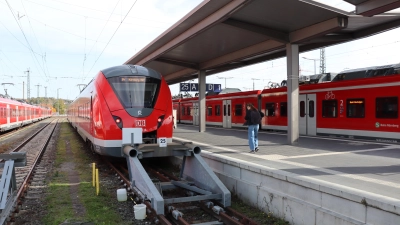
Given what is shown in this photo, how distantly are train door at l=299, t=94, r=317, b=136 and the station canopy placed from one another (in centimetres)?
256

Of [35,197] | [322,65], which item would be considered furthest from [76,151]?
[322,65]

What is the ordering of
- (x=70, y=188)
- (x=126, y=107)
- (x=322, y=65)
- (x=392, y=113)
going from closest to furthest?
(x=70, y=188)
(x=126, y=107)
(x=392, y=113)
(x=322, y=65)

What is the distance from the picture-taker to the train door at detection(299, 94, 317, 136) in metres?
16.9

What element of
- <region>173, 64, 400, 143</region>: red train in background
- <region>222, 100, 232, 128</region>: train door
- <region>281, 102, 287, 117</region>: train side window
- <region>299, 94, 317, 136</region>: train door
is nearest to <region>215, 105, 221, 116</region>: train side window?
<region>222, 100, 232, 128</region>: train door

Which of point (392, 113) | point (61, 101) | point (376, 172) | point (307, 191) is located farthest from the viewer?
point (61, 101)

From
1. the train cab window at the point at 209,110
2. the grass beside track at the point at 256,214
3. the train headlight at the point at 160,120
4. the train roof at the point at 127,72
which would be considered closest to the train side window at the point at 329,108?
the train roof at the point at 127,72

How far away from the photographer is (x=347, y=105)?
1506 cm

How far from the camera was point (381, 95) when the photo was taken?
44.4 feet

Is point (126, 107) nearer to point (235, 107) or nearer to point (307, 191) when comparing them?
point (307, 191)

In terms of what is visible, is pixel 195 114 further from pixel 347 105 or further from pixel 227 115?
pixel 347 105

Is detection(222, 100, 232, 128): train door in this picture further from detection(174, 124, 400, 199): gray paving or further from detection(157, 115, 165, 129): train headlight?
detection(157, 115, 165, 129): train headlight

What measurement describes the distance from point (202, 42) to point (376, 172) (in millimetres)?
10261

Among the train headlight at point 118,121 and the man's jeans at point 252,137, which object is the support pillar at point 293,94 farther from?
the train headlight at point 118,121

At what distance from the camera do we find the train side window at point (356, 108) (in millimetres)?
14344
